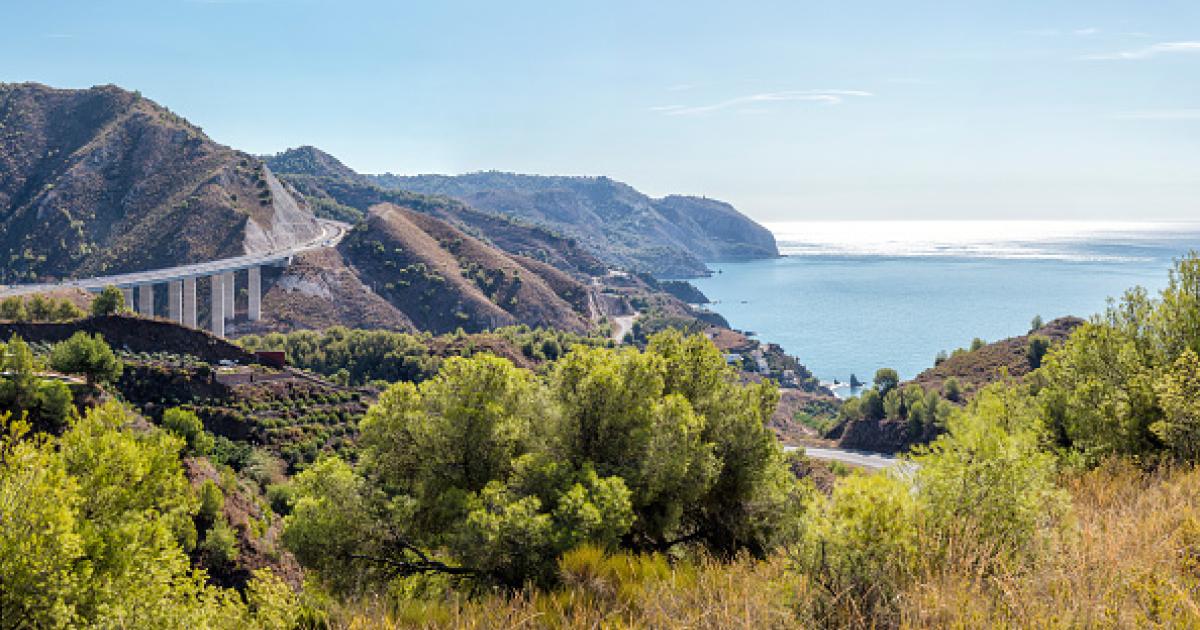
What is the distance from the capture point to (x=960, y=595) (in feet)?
15.3

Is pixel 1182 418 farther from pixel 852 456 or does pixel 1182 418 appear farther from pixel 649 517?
pixel 852 456

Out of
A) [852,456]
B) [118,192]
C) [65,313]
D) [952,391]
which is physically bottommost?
[852,456]

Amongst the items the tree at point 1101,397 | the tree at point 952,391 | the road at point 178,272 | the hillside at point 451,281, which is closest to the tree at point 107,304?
the road at point 178,272

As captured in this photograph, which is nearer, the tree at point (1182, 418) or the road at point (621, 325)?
the tree at point (1182, 418)

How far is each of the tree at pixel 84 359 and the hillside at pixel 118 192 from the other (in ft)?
228

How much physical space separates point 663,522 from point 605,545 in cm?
183

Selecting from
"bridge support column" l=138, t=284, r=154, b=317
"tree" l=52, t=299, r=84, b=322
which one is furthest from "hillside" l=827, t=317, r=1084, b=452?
"bridge support column" l=138, t=284, r=154, b=317

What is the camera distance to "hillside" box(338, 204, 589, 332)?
353ft

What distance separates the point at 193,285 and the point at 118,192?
40944mm

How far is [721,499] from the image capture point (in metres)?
11.2

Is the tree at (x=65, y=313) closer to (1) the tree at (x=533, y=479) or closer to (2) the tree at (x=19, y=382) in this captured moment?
(2) the tree at (x=19, y=382)

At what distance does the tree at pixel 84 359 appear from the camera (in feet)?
106

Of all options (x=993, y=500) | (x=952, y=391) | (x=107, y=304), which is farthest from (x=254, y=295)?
(x=993, y=500)

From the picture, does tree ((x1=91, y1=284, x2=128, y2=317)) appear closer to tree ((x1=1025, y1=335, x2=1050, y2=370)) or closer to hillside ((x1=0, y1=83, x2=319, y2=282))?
hillside ((x1=0, y1=83, x2=319, y2=282))
